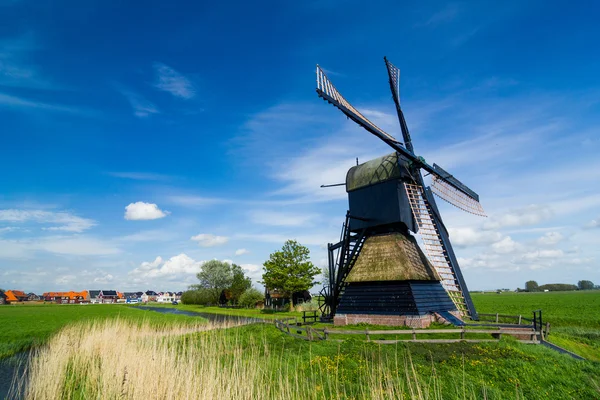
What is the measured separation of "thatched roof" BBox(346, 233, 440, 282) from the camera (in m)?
19.0

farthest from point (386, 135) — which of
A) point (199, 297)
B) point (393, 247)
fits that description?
point (199, 297)

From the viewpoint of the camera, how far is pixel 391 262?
19.7m

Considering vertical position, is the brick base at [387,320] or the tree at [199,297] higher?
the brick base at [387,320]

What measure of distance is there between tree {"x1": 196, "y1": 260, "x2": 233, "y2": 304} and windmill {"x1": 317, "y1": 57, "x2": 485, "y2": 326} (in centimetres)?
5348

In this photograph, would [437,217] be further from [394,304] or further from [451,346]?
[451,346]

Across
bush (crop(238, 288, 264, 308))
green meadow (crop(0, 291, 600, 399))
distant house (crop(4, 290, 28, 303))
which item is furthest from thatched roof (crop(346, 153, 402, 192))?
distant house (crop(4, 290, 28, 303))

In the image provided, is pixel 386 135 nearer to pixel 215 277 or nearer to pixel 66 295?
pixel 215 277

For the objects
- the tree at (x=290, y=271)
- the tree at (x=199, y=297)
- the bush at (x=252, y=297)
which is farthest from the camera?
the tree at (x=199, y=297)

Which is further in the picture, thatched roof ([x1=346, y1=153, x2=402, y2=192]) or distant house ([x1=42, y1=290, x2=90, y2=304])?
distant house ([x1=42, y1=290, x2=90, y2=304])

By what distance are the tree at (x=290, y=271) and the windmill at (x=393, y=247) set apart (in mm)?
19839

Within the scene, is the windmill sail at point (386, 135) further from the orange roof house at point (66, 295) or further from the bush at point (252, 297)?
the orange roof house at point (66, 295)

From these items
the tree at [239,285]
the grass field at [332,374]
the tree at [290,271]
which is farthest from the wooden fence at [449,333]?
the tree at [239,285]

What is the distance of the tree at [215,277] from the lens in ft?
243

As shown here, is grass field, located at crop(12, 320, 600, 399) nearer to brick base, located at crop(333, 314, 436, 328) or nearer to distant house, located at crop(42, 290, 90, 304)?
brick base, located at crop(333, 314, 436, 328)
